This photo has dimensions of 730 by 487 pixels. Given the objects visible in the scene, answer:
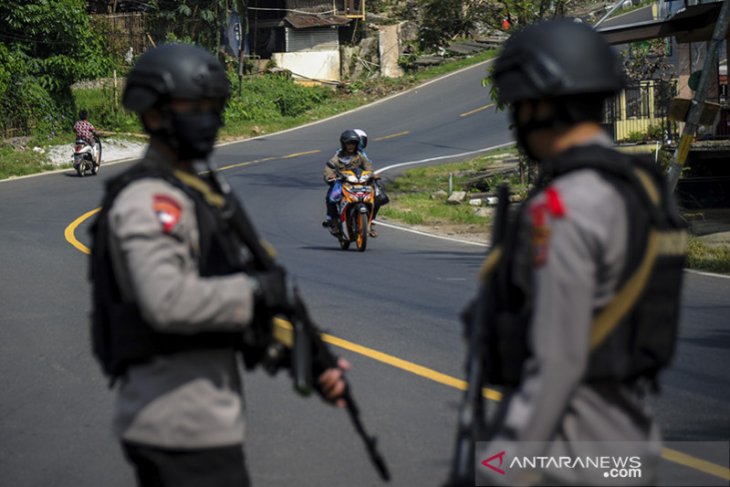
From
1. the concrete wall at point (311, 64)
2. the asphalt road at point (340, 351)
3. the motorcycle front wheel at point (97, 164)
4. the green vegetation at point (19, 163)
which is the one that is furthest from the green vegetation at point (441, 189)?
the concrete wall at point (311, 64)

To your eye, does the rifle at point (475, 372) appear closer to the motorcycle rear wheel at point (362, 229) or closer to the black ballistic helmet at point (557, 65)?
the black ballistic helmet at point (557, 65)

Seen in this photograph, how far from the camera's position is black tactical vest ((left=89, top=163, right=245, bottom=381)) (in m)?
3.34

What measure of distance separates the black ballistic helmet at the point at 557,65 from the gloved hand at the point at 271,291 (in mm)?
A: 864

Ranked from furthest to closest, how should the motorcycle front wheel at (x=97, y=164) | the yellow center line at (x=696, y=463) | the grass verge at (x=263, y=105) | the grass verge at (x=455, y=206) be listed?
the grass verge at (x=263, y=105) < the motorcycle front wheel at (x=97, y=164) < the grass verge at (x=455, y=206) < the yellow center line at (x=696, y=463)

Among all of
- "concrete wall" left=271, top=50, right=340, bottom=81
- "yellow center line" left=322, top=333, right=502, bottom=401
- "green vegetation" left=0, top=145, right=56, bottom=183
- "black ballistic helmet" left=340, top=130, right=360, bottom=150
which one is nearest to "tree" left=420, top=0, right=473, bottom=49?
"concrete wall" left=271, top=50, right=340, bottom=81

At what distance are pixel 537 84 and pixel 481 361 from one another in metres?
0.73

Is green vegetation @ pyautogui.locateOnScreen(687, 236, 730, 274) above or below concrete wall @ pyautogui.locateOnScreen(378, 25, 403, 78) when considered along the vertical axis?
below

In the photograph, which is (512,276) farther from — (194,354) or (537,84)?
(194,354)

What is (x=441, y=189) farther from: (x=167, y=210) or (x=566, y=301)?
(x=566, y=301)

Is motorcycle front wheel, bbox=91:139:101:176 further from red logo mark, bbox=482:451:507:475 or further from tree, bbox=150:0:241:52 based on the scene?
red logo mark, bbox=482:451:507:475

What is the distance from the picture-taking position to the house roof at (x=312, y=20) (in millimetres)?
49625

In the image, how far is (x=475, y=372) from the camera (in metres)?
3.10

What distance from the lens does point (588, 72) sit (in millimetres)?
2990

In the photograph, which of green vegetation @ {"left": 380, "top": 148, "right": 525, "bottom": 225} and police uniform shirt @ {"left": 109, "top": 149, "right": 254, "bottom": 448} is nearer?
police uniform shirt @ {"left": 109, "top": 149, "right": 254, "bottom": 448}
